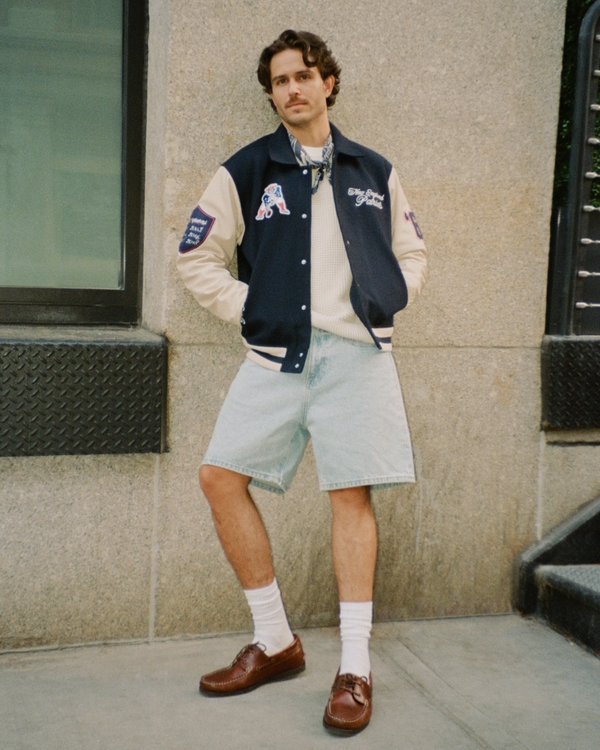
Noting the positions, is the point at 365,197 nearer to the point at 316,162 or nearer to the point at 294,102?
the point at 316,162

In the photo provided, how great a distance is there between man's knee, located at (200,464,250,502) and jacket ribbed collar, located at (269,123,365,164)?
1.10 m

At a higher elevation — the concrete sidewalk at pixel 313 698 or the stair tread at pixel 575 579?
the stair tread at pixel 575 579

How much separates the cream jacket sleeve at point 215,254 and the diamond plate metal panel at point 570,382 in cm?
166

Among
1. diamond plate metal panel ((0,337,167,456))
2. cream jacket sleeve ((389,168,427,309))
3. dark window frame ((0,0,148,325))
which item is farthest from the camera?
dark window frame ((0,0,148,325))

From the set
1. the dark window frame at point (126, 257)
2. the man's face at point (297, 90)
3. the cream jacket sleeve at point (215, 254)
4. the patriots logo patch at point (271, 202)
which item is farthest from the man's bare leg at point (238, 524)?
the man's face at point (297, 90)

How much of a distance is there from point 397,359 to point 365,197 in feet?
3.12

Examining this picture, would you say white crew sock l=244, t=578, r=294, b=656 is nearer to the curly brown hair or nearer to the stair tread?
the stair tread

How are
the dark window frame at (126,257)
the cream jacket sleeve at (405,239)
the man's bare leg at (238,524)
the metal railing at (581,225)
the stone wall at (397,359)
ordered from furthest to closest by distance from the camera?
1. the metal railing at (581,225)
2. the dark window frame at (126,257)
3. the stone wall at (397,359)
4. the cream jacket sleeve at (405,239)
5. the man's bare leg at (238,524)

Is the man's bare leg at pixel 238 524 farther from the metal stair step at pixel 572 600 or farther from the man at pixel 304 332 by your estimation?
the metal stair step at pixel 572 600

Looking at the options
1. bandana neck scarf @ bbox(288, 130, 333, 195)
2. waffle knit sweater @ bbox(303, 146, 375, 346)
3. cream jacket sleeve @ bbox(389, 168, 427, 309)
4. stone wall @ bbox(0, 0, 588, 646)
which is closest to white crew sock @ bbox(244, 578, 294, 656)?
stone wall @ bbox(0, 0, 588, 646)

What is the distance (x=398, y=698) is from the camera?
2.86 meters

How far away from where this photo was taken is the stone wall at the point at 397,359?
10.6ft

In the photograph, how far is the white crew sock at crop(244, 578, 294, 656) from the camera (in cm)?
288

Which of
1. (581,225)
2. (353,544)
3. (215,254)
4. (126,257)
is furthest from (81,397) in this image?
(581,225)
